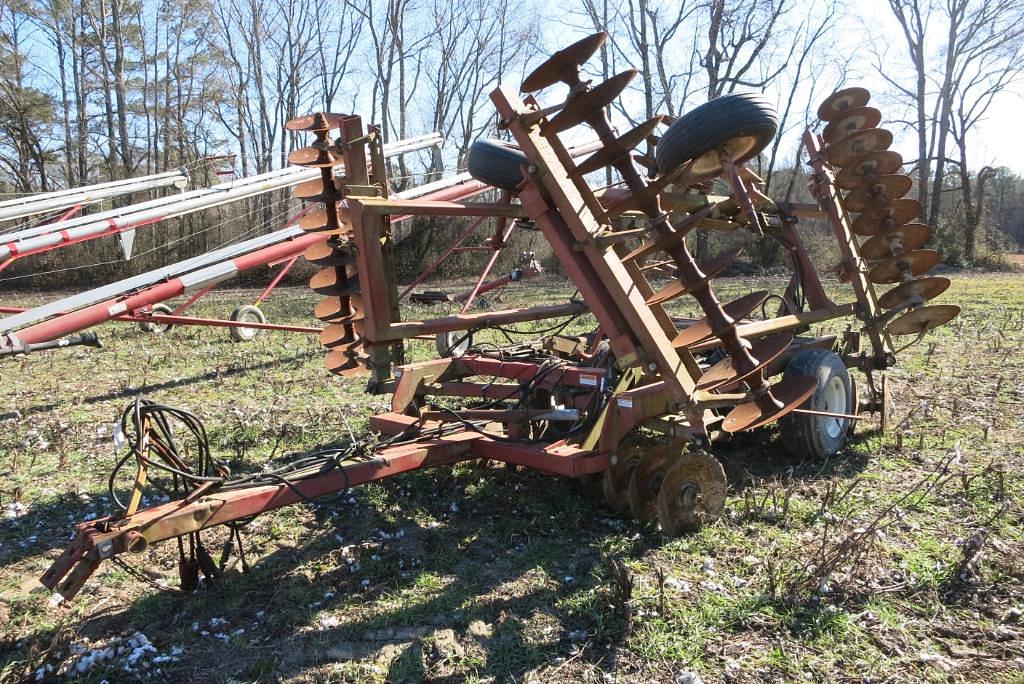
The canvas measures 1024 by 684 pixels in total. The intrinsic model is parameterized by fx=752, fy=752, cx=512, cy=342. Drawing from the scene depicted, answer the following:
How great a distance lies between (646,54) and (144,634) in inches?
1179

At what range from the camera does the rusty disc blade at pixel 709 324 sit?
4.01 m

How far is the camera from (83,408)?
297 inches

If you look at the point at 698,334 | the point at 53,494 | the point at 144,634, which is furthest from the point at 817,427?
the point at 53,494

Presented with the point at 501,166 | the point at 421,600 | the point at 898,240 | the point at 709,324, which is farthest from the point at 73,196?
the point at 898,240

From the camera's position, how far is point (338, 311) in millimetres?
5121

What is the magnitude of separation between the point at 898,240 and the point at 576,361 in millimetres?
2844

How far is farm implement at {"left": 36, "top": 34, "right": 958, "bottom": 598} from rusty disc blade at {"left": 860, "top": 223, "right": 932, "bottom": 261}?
0.73 metres

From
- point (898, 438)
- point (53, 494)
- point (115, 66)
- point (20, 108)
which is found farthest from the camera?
point (20, 108)

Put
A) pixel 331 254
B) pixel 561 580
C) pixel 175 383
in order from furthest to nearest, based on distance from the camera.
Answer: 1. pixel 175 383
2. pixel 331 254
3. pixel 561 580

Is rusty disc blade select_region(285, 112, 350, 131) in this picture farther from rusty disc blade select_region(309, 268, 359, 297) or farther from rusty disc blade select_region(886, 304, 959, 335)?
rusty disc blade select_region(886, 304, 959, 335)

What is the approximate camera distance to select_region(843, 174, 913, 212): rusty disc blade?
19.5ft

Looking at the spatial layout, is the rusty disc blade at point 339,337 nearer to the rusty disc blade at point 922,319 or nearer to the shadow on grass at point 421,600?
the shadow on grass at point 421,600

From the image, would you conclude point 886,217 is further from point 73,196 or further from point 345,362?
point 73,196

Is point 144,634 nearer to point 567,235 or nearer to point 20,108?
point 567,235
